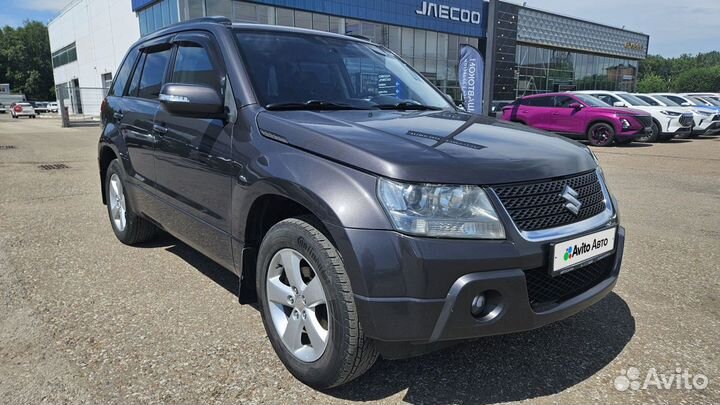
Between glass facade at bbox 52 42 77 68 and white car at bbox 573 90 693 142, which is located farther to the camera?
glass facade at bbox 52 42 77 68

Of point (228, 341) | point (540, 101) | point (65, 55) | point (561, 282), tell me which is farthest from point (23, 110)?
point (561, 282)

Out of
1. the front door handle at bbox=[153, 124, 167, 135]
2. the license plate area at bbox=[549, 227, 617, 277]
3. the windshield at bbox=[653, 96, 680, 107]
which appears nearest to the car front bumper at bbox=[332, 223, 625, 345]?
the license plate area at bbox=[549, 227, 617, 277]

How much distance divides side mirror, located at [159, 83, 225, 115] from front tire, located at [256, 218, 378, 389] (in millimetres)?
823

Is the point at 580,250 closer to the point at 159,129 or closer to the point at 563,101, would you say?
the point at 159,129

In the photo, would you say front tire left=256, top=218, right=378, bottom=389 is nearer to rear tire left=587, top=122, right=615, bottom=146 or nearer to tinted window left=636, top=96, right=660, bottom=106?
rear tire left=587, top=122, right=615, bottom=146

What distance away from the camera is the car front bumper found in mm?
1886

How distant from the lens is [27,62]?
74000mm

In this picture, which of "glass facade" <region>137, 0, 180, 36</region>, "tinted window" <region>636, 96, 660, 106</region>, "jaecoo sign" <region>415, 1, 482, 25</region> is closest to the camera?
"tinted window" <region>636, 96, 660, 106</region>

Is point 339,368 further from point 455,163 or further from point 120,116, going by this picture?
point 120,116

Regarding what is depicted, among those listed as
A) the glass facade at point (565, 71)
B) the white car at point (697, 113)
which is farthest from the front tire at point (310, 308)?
the glass facade at point (565, 71)

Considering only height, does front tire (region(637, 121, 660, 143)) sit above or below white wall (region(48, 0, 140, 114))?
below

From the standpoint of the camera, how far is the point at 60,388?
7.63 ft

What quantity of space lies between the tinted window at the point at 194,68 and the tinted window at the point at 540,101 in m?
14.0

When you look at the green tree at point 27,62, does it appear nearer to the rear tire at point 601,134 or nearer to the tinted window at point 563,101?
the tinted window at point 563,101
